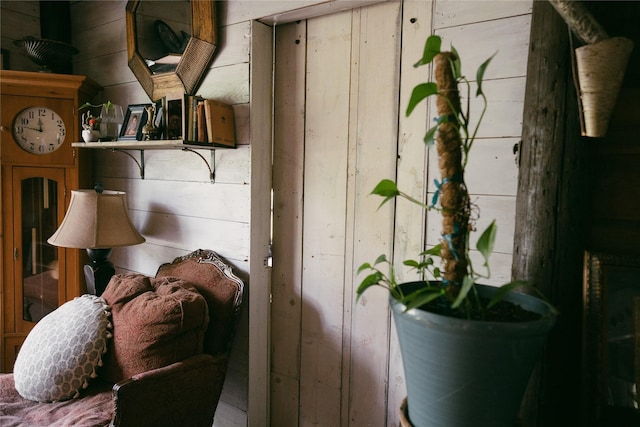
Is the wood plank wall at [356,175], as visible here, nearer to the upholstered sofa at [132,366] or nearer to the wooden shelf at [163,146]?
the wooden shelf at [163,146]

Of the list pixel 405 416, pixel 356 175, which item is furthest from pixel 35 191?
pixel 405 416

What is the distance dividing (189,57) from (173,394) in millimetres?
1415

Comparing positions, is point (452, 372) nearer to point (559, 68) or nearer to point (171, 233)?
point (559, 68)

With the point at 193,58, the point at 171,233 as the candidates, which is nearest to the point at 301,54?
the point at 193,58

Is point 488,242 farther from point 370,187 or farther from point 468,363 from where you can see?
point 370,187

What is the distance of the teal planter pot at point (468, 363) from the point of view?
0.76 m

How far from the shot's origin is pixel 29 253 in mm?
2361

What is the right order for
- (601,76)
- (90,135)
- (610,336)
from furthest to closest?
1. (90,135)
2. (610,336)
3. (601,76)

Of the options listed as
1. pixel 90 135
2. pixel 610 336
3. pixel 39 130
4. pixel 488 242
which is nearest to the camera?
pixel 488 242

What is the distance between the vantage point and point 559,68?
97 centimetres

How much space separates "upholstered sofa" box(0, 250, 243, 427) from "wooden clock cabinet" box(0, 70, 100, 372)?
2.32ft

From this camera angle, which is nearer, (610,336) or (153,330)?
(610,336)

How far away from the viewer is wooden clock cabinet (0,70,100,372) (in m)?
2.26

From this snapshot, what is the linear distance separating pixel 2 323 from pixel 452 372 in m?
2.48
